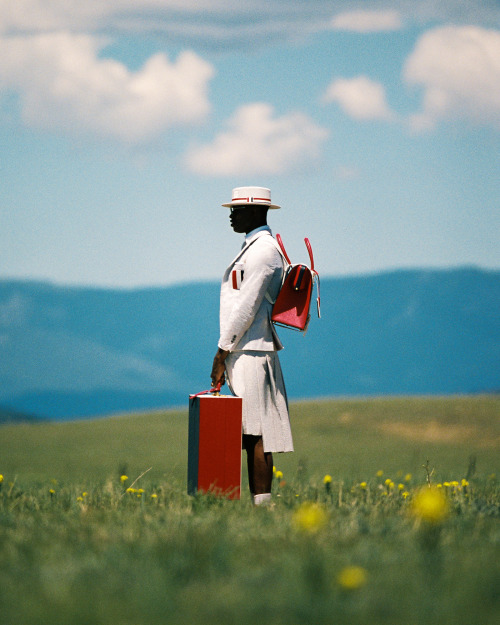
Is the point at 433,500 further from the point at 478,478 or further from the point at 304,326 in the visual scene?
the point at 478,478

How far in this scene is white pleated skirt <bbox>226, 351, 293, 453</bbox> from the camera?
465cm

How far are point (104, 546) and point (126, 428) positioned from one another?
28.1 feet

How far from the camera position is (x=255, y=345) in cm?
470

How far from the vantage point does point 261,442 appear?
4727mm

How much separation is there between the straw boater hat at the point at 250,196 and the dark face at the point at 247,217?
5 cm

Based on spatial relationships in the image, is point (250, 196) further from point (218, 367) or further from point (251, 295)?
point (218, 367)

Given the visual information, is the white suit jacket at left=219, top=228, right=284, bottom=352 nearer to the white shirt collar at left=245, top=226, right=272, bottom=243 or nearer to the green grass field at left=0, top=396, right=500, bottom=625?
the white shirt collar at left=245, top=226, right=272, bottom=243

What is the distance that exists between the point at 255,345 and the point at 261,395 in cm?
30

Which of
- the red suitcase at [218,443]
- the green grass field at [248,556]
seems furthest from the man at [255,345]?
the green grass field at [248,556]

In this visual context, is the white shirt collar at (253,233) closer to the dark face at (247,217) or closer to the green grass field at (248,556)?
the dark face at (247,217)

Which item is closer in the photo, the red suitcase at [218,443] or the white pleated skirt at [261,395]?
the red suitcase at [218,443]

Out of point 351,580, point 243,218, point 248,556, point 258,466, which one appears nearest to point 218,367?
point 258,466

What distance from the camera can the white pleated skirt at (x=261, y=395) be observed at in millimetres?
4652

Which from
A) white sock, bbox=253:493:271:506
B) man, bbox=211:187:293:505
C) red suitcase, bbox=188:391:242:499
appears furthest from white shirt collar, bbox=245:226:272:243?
white sock, bbox=253:493:271:506
